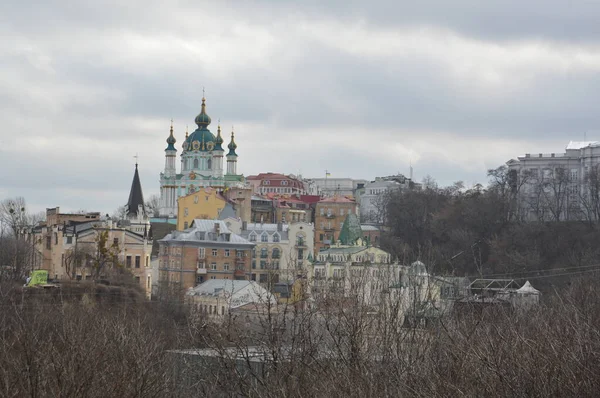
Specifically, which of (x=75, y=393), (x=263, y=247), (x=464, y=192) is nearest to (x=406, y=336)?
(x=75, y=393)

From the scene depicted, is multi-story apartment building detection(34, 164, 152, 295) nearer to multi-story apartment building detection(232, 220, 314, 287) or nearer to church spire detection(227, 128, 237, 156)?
Answer: multi-story apartment building detection(232, 220, 314, 287)

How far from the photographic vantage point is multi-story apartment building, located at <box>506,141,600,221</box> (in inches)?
3821

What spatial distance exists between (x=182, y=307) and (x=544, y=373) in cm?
4479

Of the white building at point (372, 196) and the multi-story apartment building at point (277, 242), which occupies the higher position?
the white building at point (372, 196)

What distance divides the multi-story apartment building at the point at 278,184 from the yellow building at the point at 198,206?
5023 cm

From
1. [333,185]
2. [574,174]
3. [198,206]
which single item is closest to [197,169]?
[198,206]

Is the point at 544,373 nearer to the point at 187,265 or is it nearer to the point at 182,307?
the point at 182,307

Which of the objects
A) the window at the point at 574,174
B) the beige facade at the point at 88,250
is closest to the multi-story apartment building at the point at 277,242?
the beige facade at the point at 88,250

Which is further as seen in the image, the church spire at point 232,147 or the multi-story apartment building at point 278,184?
the multi-story apartment building at point 278,184

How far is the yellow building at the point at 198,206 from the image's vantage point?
109m

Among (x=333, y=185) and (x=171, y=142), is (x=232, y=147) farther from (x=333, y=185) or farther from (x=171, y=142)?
(x=333, y=185)

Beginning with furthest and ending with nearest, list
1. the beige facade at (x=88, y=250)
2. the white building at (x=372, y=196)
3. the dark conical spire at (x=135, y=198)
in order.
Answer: the white building at (x=372, y=196) → the dark conical spire at (x=135, y=198) → the beige facade at (x=88, y=250)

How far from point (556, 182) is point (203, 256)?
33293mm

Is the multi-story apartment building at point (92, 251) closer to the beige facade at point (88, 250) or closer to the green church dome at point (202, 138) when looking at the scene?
the beige facade at point (88, 250)
